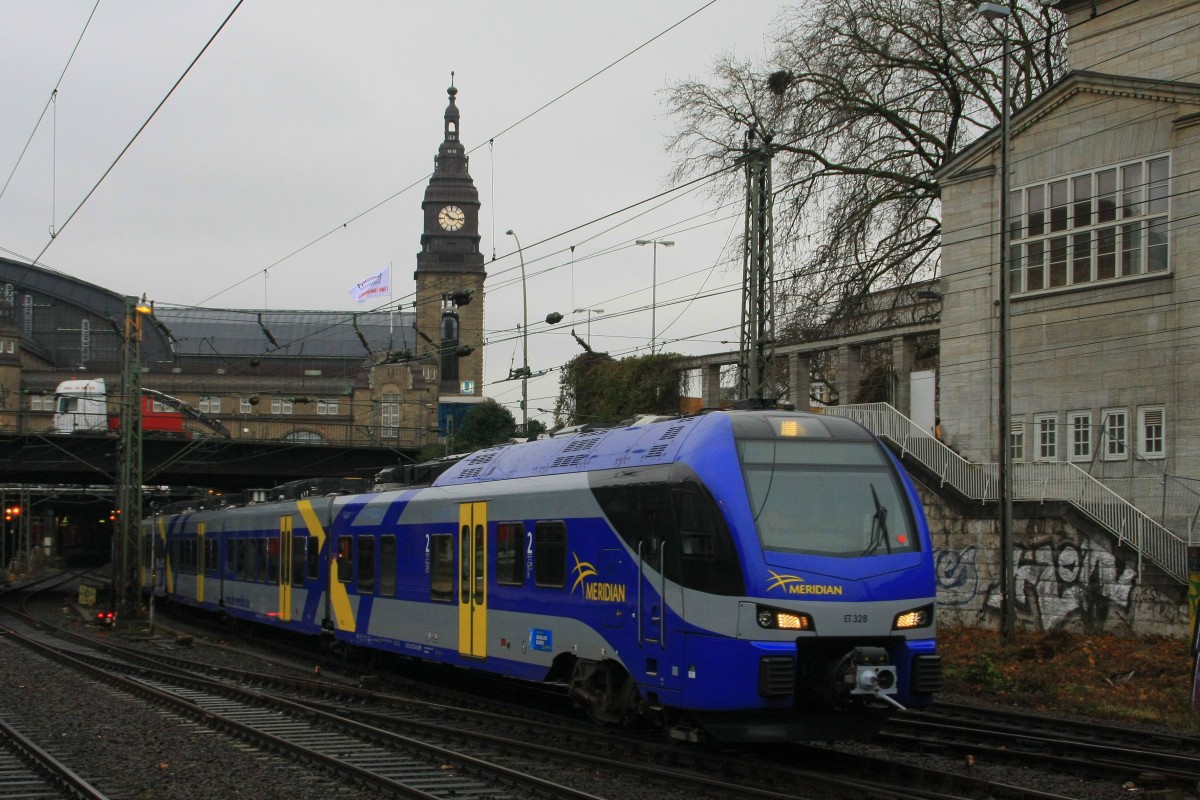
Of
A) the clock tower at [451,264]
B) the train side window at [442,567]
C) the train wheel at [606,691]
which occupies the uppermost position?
the clock tower at [451,264]

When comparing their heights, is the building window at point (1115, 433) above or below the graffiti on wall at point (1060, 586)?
above

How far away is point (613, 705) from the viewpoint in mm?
13500

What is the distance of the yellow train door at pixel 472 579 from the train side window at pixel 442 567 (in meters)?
0.29

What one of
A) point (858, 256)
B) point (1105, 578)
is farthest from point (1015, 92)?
point (1105, 578)

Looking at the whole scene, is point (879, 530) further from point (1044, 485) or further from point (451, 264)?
point (451, 264)

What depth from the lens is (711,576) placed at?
458 inches

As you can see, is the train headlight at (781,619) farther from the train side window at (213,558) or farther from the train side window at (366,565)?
the train side window at (213,558)

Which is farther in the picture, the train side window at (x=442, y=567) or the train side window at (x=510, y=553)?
the train side window at (x=442, y=567)

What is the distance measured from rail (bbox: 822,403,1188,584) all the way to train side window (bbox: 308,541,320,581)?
9.42 m

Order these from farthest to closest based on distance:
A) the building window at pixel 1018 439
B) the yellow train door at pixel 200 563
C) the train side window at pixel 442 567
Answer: the yellow train door at pixel 200 563 < the building window at pixel 1018 439 < the train side window at pixel 442 567

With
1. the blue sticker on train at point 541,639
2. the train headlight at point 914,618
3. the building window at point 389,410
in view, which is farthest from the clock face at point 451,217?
the train headlight at point 914,618

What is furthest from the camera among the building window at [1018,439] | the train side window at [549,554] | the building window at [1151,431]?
the building window at [1018,439]

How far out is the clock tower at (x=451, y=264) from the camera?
110m

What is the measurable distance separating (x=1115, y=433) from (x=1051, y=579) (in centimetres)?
356
